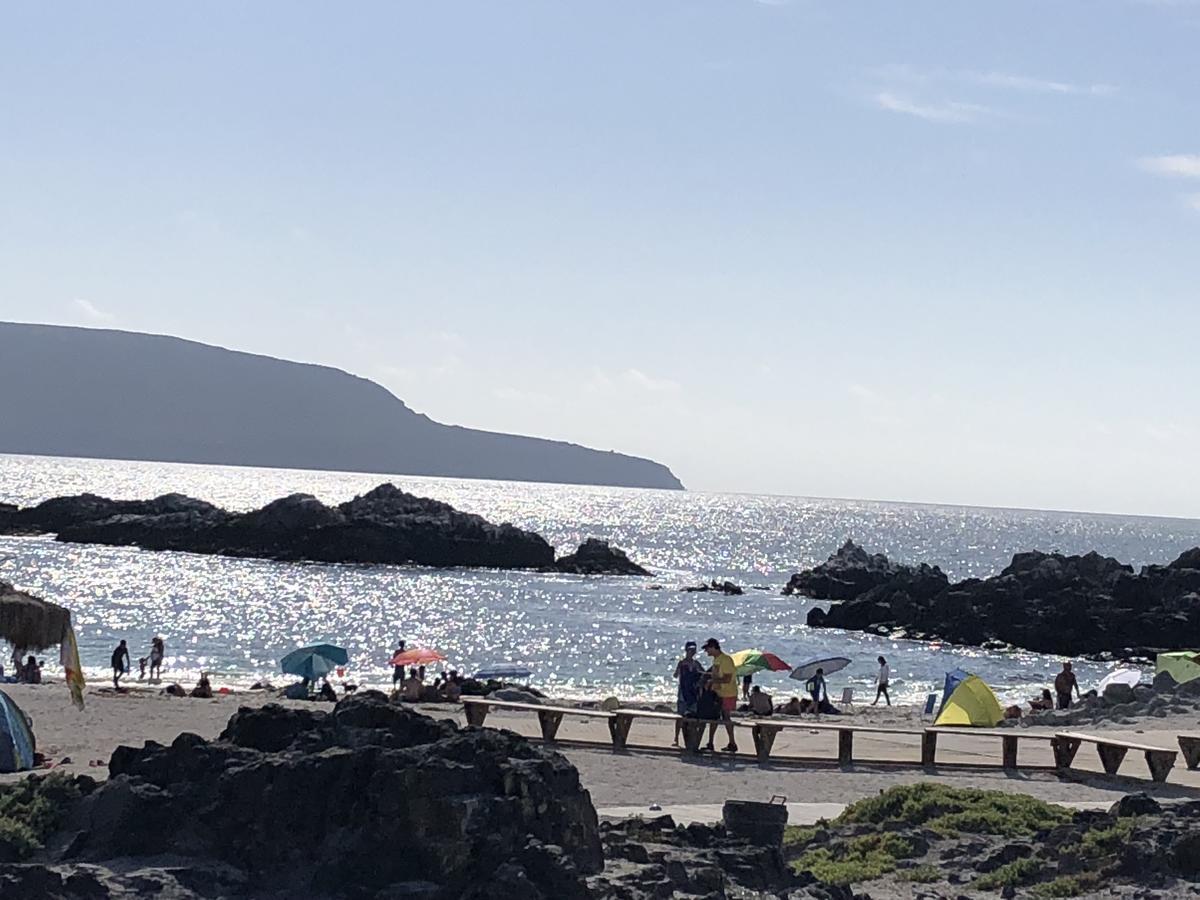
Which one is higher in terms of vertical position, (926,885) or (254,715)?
(254,715)

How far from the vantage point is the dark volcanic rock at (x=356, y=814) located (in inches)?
311

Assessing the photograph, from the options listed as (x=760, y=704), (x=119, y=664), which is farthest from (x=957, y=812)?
(x=119, y=664)

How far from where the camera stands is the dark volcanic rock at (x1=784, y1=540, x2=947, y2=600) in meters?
73.9

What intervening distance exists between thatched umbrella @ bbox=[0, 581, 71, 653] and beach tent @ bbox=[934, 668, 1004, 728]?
45.6ft

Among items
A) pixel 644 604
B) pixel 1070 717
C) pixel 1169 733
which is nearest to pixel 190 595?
pixel 644 604

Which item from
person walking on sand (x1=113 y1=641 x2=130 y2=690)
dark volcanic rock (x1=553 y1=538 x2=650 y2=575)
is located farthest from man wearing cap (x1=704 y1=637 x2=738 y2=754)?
A: dark volcanic rock (x1=553 y1=538 x2=650 y2=575)

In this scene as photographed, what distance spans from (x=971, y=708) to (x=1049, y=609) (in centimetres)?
3702

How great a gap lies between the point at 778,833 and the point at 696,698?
31.4 feet

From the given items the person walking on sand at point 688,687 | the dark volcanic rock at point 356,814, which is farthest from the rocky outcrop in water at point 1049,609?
the dark volcanic rock at point 356,814

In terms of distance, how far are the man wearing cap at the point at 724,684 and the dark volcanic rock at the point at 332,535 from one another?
67849 millimetres

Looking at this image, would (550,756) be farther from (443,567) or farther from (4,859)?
(443,567)

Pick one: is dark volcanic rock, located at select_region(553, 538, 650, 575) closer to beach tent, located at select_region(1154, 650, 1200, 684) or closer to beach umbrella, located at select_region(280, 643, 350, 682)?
beach tent, located at select_region(1154, 650, 1200, 684)

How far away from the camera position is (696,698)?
19547 mm

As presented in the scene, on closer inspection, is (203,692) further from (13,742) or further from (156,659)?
(13,742)
